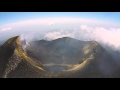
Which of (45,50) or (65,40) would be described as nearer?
(45,50)

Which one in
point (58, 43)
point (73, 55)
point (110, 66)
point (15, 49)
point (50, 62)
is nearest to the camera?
point (15, 49)

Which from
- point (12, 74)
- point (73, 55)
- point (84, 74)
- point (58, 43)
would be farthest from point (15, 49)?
point (58, 43)

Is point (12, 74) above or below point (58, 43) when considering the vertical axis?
above

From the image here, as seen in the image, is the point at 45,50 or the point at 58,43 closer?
the point at 45,50
